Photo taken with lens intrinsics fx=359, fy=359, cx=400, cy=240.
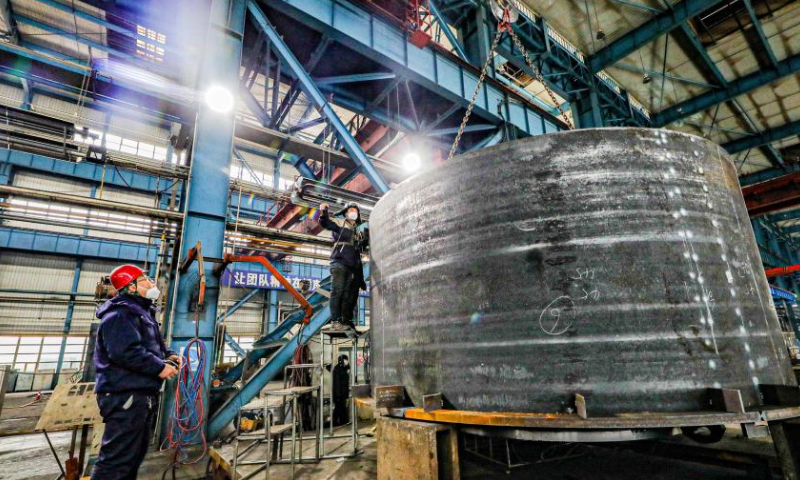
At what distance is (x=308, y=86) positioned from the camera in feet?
22.2

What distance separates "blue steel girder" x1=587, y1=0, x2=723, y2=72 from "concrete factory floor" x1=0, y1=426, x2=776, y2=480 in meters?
11.4

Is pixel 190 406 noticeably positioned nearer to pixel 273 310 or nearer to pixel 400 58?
pixel 400 58

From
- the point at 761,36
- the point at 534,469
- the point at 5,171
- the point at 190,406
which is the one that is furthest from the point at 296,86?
the point at 5,171

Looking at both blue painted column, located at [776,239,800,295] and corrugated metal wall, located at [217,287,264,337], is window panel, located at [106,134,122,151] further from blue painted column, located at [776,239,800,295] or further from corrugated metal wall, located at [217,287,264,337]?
blue painted column, located at [776,239,800,295]

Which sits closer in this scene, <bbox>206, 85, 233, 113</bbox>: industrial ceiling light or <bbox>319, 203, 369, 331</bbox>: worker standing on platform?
<bbox>319, 203, 369, 331</bbox>: worker standing on platform

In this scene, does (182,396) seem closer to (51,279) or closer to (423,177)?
(423,177)

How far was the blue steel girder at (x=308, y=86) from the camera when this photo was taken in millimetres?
6559

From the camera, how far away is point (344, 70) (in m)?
8.48

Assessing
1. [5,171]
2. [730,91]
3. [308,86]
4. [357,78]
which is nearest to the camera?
[308,86]

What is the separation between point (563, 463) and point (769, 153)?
75.3ft

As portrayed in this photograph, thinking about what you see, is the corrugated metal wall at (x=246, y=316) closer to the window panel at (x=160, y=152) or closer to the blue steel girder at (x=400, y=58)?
the window panel at (x=160, y=152)

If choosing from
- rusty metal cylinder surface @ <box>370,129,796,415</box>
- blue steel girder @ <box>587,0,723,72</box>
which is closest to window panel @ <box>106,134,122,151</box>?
blue steel girder @ <box>587,0,723,72</box>

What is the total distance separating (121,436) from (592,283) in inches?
149

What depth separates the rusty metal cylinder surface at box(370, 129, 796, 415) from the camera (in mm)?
2121
